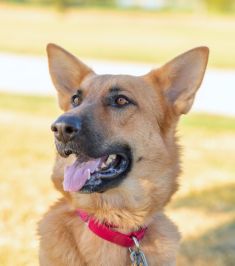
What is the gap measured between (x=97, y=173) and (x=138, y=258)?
24.2 inches

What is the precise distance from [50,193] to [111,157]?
3.14 m

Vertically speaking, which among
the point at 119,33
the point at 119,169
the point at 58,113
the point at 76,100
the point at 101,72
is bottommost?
the point at 119,33

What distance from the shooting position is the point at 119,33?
36312 mm

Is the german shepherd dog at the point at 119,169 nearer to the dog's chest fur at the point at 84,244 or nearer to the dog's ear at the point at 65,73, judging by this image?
the dog's chest fur at the point at 84,244

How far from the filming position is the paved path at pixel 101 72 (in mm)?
14468

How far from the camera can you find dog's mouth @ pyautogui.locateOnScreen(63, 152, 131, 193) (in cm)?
381

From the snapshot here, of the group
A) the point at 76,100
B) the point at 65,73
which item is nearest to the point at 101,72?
the point at 65,73

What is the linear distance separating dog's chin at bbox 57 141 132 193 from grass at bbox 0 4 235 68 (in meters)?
18.4

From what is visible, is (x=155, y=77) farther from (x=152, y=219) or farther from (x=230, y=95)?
(x=230, y=95)

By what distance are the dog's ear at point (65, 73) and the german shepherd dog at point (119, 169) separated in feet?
0.56

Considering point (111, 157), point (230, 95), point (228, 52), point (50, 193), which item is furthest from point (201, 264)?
point (228, 52)

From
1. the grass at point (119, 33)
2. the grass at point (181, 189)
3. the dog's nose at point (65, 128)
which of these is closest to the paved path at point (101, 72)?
the grass at point (119, 33)

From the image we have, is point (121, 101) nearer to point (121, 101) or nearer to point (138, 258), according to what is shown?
point (121, 101)

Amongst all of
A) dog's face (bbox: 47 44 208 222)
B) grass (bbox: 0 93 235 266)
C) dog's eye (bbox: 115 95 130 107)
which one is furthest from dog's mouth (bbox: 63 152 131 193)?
grass (bbox: 0 93 235 266)
